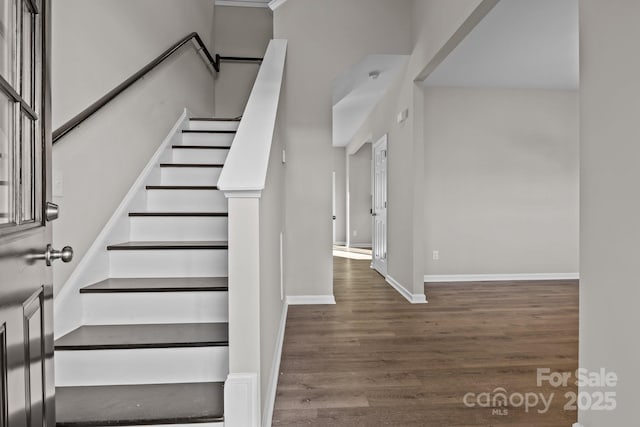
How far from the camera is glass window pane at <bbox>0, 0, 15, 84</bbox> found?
28.5 inches

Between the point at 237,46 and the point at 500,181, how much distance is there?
3.99 m

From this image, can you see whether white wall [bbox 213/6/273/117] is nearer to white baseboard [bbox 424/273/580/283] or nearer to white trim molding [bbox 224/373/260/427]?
white baseboard [bbox 424/273/580/283]

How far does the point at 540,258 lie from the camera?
4969 millimetres

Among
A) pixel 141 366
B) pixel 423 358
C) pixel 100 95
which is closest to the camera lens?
pixel 141 366

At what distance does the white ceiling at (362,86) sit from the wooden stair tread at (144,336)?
302 centimetres

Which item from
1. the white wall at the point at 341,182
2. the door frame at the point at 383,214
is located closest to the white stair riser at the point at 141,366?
the door frame at the point at 383,214

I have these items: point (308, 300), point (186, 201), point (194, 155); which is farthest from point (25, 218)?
point (308, 300)

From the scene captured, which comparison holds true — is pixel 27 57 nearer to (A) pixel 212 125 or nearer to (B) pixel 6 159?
(B) pixel 6 159

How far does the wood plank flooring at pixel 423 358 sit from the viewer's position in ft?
5.81

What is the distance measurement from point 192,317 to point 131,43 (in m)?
1.89

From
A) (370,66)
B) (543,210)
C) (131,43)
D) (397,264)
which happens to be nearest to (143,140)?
(131,43)

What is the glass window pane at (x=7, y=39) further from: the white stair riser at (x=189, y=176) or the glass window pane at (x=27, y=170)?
the white stair riser at (x=189, y=176)

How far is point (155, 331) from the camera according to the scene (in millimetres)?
1711

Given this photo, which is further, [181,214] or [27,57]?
[181,214]
